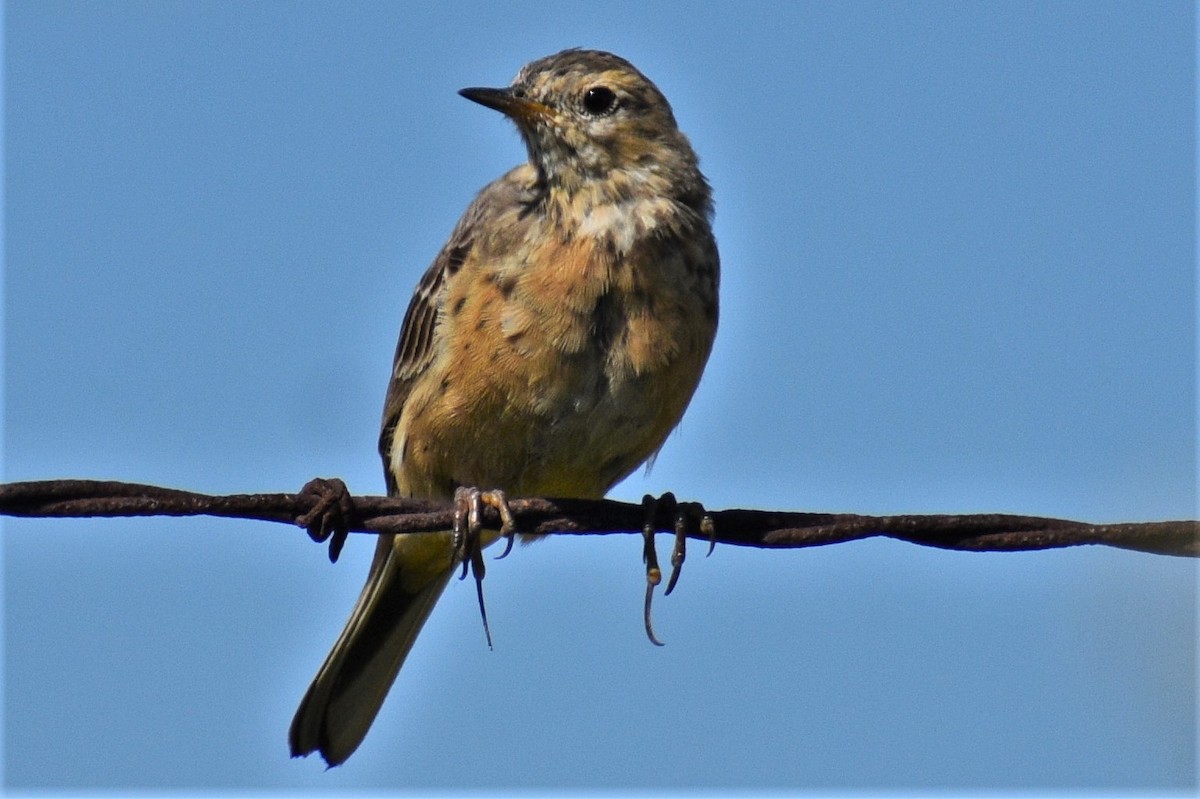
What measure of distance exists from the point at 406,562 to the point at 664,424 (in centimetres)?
169

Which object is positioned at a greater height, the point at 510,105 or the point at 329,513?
the point at 510,105

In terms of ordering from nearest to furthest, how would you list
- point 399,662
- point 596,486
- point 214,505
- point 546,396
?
point 214,505 < point 546,396 < point 596,486 < point 399,662

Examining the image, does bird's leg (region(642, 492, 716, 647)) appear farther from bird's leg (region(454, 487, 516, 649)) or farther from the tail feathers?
the tail feathers

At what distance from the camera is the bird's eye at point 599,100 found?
7895 mm

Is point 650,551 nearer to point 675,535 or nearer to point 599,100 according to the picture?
point 675,535

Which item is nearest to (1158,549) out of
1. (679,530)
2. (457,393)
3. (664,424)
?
(679,530)

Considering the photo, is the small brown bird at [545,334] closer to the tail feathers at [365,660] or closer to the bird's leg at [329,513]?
the tail feathers at [365,660]

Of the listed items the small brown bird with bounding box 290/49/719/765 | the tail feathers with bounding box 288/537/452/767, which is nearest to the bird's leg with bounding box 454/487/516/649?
the small brown bird with bounding box 290/49/719/765

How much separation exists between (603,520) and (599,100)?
290 cm

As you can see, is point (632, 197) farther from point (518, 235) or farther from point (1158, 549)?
point (1158, 549)

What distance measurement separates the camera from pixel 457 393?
7148 mm

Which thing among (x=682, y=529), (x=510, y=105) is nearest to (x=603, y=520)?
(x=682, y=529)

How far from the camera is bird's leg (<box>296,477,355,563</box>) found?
529 centimetres

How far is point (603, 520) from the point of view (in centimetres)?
568
